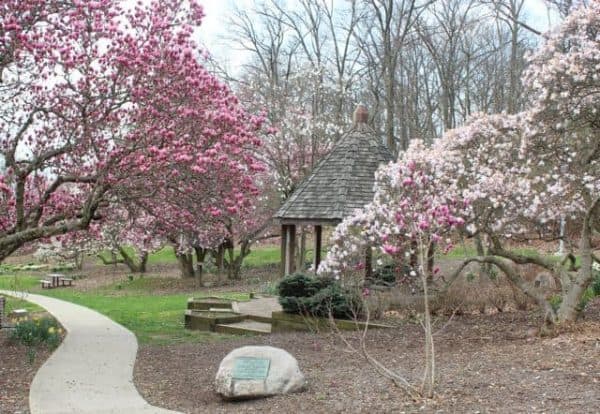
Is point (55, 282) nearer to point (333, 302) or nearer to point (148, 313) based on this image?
point (148, 313)

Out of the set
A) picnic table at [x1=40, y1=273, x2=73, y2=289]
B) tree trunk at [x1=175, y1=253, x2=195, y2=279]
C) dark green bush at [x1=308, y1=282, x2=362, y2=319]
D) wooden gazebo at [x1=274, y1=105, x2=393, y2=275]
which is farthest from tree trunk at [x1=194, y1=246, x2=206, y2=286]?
dark green bush at [x1=308, y1=282, x2=362, y2=319]

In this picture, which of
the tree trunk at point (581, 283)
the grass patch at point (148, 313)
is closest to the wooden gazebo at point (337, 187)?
the grass patch at point (148, 313)

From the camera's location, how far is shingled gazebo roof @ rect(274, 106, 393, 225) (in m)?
13.9

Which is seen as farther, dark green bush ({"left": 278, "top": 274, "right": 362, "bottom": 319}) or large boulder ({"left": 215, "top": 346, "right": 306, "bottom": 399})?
dark green bush ({"left": 278, "top": 274, "right": 362, "bottom": 319})

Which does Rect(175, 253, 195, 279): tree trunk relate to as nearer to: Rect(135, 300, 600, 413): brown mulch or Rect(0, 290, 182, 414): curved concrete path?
Rect(0, 290, 182, 414): curved concrete path

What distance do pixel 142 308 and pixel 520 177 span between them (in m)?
10.3

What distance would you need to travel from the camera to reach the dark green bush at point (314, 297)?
1125 centimetres

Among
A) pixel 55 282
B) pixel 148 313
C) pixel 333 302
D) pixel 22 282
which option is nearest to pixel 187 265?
pixel 55 282

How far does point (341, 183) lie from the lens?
14367mm

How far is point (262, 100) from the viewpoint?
24672 millimetres

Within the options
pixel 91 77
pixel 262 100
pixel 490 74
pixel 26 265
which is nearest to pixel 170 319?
pixel 91 77

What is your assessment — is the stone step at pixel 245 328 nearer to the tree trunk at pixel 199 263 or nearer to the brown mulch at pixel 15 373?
the brown mulch at pixel 15 373

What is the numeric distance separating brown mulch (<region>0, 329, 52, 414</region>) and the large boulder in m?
2.02

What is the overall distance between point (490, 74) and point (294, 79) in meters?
8.08
